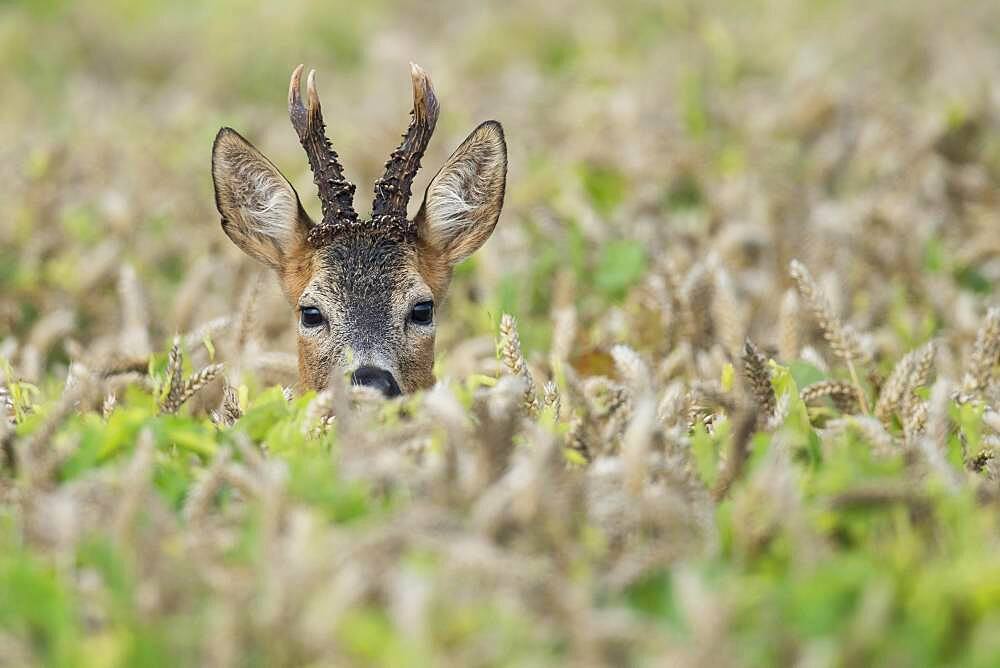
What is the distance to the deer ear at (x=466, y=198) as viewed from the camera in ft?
20.5

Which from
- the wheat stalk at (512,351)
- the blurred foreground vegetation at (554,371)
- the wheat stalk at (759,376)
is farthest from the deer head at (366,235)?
the wheat stalk at (759,376)

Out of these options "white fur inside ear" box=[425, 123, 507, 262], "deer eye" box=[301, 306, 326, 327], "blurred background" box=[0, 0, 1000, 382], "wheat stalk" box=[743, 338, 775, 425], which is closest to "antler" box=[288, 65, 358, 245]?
"deer eye" box=[301, 306, 326, 327]

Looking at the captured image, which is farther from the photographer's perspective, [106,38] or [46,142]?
[106,38]

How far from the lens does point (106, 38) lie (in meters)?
15.9

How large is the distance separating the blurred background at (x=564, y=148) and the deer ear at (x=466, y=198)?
0.52m

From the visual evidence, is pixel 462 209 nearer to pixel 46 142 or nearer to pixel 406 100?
pixel 46 142

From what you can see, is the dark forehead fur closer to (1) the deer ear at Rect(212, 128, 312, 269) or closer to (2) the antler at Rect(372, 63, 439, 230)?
(2) the antler at Rect(372, 63, 439, 230)

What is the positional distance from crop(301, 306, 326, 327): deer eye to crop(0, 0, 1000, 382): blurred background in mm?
906

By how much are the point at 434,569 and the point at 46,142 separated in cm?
746

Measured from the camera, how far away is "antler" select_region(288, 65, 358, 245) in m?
5.73

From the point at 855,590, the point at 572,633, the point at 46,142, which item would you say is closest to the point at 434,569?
the point at 572,633

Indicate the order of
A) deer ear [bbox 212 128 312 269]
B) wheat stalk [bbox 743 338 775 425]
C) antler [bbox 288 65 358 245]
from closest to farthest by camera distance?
wheat stalk [bbox 743 338 775 425] < antler [bbox 288 65 358 245] < deer ear [bbox 212 128 312 269]

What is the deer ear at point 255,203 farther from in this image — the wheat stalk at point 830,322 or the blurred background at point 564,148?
the wheat stalk at point 830,322

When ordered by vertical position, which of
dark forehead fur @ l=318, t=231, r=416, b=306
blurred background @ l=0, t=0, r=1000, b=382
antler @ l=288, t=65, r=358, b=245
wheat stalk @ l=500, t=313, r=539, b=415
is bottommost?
wheat stalk @ l=500, t=313, r=539, b=415
